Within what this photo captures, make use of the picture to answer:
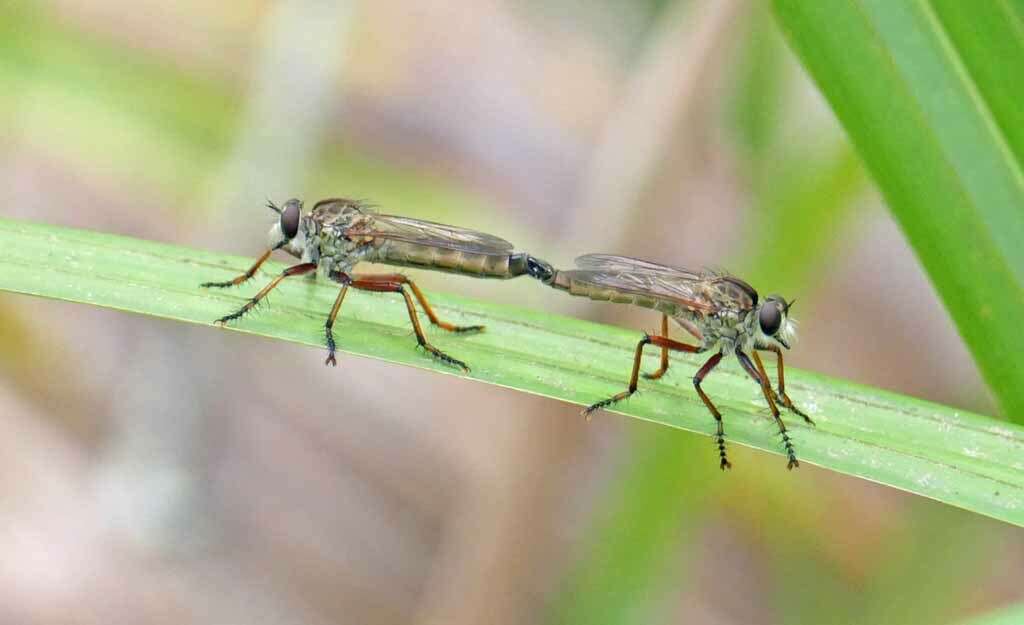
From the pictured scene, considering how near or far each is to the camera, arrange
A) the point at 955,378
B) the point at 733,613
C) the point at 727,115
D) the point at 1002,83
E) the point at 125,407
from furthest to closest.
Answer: the point at 955,378 < the point at 733,613 < the point at 125,407 < the point at 727,115 < the point at 1002,83

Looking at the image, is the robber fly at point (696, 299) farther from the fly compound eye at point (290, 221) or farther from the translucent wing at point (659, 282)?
the fly compound eye at point (290, 221)

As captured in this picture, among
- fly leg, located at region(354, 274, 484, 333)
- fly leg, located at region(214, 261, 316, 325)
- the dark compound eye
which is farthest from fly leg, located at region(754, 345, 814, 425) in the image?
fly leg, located at region(214, 261, 316, 325)

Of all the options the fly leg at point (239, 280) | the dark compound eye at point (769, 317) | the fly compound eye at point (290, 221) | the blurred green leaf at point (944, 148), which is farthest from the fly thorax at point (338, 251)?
the blurred green leaf at point (944, 148)

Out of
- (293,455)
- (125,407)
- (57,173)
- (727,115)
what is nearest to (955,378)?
(727,115)

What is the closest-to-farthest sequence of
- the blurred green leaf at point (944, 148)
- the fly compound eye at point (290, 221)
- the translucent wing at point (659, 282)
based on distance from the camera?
1. the blurred green leaf at point (944, 148)
2. the translucent wing at point (659, 282)
3. the fly compound eye at point (290, 221)

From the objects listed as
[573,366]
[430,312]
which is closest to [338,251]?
[430,312]

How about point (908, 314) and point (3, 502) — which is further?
point (908, 314)

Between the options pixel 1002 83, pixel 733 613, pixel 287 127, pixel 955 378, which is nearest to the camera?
pixel 1002 83

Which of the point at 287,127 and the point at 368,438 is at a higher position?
the point at 287,127

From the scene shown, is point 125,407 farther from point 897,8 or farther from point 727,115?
point 897,8
